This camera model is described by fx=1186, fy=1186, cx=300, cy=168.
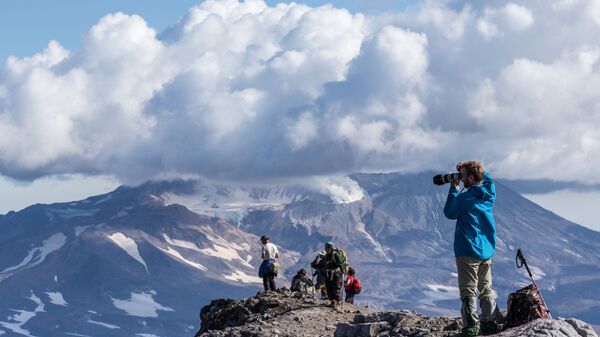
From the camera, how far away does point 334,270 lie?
3531cm

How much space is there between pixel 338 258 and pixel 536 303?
1571cm

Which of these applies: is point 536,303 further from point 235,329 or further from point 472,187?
point 235,329

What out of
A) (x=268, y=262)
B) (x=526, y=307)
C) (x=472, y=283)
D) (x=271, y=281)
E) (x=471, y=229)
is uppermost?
(x=268, y=262)

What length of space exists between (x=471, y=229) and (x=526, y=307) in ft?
6.01

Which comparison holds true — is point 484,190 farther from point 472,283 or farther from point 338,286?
point 338,286

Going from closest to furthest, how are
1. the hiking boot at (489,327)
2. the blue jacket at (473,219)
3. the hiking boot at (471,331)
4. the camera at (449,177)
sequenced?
the blue jacket at (473,219) → the camera at (449,177) → the hiking boot at (471,331) → the hiking boot at (489,327)

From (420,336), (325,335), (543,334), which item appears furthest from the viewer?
(325,335)

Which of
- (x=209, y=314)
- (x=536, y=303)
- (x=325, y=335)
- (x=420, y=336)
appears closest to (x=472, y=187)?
(x=536, y=303)

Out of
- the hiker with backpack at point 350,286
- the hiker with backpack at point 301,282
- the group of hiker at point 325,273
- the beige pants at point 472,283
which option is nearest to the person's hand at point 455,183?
the beige pants at point 472,283

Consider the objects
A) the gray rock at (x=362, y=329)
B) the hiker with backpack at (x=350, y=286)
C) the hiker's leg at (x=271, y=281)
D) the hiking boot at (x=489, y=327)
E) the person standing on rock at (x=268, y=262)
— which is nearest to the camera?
the hiking boot at (x=489, y=327)

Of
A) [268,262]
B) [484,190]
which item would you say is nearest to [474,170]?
[484,190]

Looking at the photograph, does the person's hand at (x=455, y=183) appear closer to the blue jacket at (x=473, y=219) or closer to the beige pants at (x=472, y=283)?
the blue jacket at (x=473, y=219)

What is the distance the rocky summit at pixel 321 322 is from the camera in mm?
18881

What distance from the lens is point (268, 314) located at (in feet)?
112
